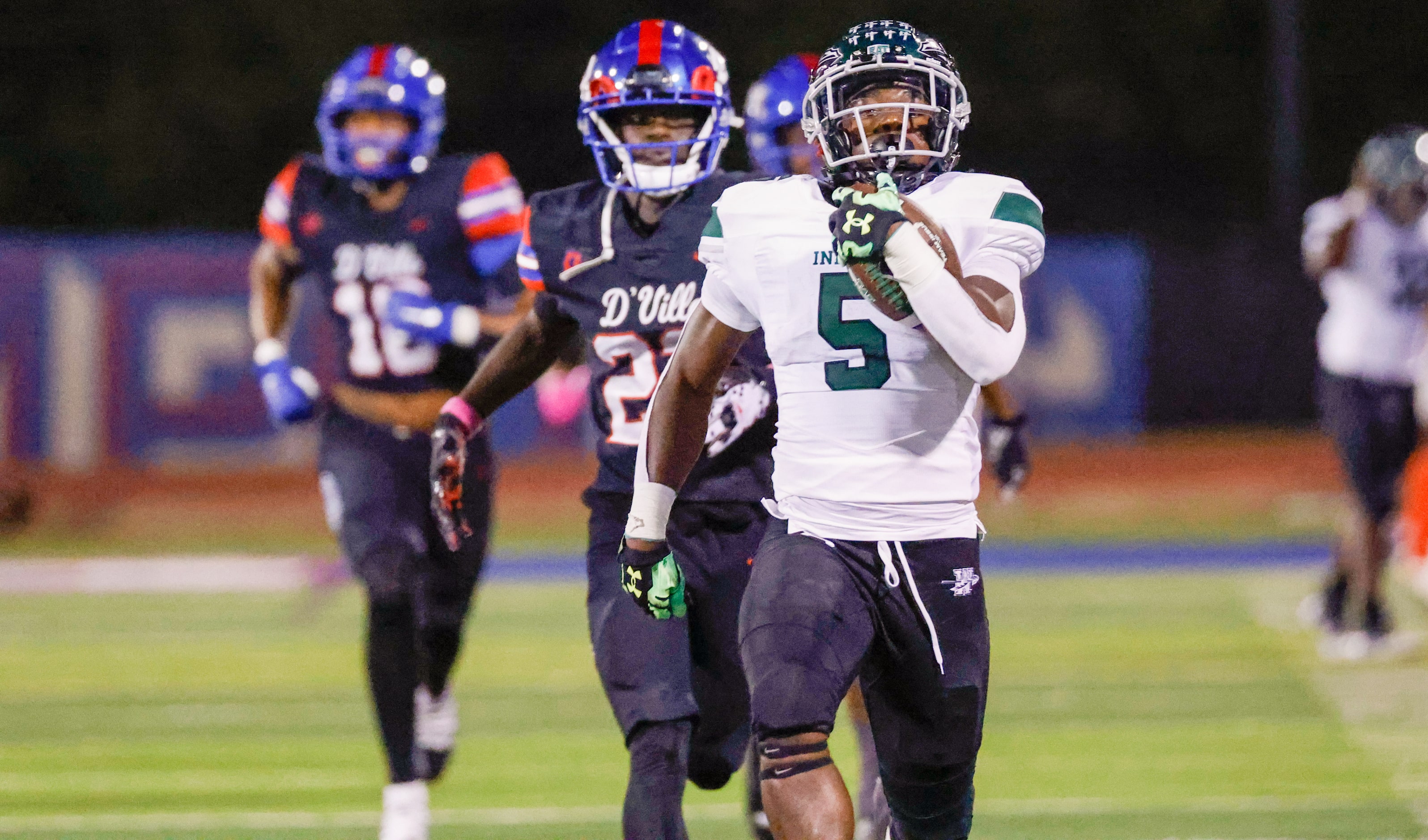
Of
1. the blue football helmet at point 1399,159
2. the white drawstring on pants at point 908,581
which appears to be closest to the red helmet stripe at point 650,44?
the white drawstring on pants at point 908,581

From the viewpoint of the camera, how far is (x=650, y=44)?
4.19m

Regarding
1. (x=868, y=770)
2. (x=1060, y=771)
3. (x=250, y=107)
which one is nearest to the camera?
(x=868, y=770)

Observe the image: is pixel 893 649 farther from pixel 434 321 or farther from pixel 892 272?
pixel 434 321

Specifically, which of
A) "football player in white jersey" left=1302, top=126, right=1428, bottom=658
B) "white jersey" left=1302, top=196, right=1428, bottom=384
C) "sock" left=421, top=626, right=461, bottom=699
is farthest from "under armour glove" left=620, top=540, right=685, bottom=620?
"white jersey" left=1302, top=196, right=1428, bottom=384

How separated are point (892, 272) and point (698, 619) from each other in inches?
45.7

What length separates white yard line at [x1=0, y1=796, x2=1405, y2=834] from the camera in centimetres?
527

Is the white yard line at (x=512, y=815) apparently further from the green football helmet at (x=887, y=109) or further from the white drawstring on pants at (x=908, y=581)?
the green football helmet at (x=887, y=109)

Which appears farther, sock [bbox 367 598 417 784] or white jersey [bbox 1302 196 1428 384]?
white jersey [bbox 1302 196 1428 384]

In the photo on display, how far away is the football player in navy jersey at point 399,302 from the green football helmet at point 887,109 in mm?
1805

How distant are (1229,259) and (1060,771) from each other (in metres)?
11.0

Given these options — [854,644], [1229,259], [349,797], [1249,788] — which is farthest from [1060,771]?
[1229,259]

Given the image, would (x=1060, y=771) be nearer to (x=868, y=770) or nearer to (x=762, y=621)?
(x=868, y=770)

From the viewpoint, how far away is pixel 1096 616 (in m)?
9.05

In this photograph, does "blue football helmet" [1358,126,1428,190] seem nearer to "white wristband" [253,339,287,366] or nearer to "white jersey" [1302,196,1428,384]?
"white jersey" [1302,196,1428,384]
